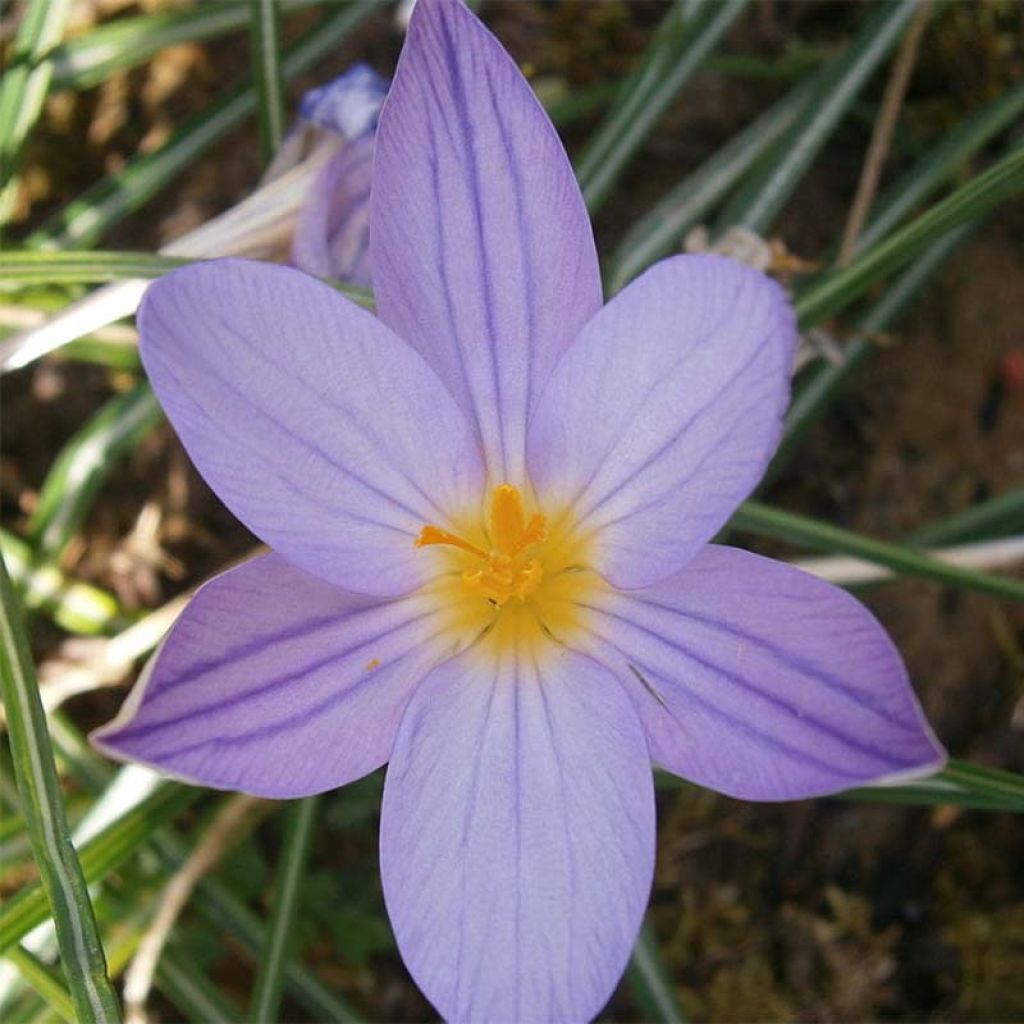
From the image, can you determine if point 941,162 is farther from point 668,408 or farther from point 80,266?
point 80,266

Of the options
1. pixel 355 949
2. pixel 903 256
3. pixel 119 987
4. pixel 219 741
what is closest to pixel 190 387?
pixel 219 741

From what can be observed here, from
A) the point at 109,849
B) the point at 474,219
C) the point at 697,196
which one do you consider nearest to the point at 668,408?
the point at 474,219

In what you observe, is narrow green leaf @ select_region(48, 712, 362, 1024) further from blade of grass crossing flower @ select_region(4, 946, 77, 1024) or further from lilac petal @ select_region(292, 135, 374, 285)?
lilac petal @ select_region(292, 135, 374, 285)

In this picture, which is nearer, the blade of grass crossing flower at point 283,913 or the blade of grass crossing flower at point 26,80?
the blade of grass crossing flower at point 283,913

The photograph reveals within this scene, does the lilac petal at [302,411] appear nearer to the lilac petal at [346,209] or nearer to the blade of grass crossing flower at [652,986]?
the lilac petal at [346,209]

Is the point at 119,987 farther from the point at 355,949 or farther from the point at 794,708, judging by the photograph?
the point at 794,708

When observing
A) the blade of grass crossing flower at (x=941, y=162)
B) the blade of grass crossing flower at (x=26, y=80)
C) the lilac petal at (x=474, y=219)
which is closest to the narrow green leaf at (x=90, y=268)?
the lilac petal at (x=474, y=219)
